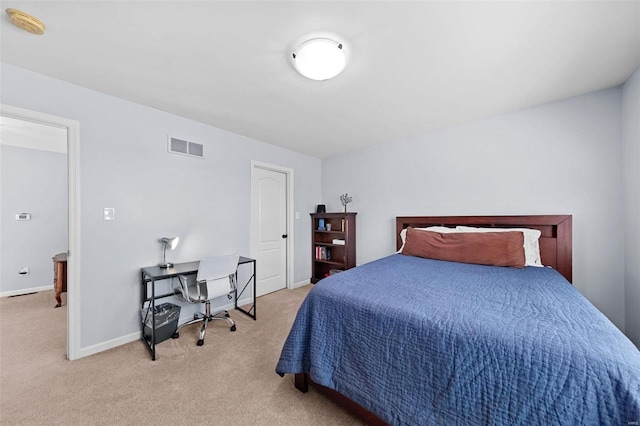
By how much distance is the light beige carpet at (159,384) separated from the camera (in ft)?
4.82

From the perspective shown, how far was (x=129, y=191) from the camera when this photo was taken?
2.36 meters

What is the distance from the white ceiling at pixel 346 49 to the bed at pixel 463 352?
162 centimetres

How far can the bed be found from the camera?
2.77 feet

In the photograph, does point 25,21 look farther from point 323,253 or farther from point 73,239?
point 323,253

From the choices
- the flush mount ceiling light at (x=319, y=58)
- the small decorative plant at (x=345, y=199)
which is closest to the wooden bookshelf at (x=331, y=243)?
the small decorative plant at (x=345, y=199)

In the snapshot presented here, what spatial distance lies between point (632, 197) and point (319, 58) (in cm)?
277

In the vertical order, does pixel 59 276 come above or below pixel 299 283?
above

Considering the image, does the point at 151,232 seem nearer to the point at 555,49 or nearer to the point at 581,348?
the point at 581,348

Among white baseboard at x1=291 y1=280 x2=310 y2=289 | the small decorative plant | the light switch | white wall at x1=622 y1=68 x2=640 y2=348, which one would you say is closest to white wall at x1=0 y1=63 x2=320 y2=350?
the light switch

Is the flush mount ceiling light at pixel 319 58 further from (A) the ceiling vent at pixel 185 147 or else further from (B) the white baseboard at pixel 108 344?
(B) the white baseboard at pixel 108 344

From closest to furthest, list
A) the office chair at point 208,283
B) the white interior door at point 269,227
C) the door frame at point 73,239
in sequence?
the door frame at point 73,239, the office chair at point 208,283, the white interior door at point 269,227

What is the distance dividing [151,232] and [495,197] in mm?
3829

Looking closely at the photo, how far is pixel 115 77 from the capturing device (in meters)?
1.95

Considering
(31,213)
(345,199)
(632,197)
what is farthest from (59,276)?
(632,197)
